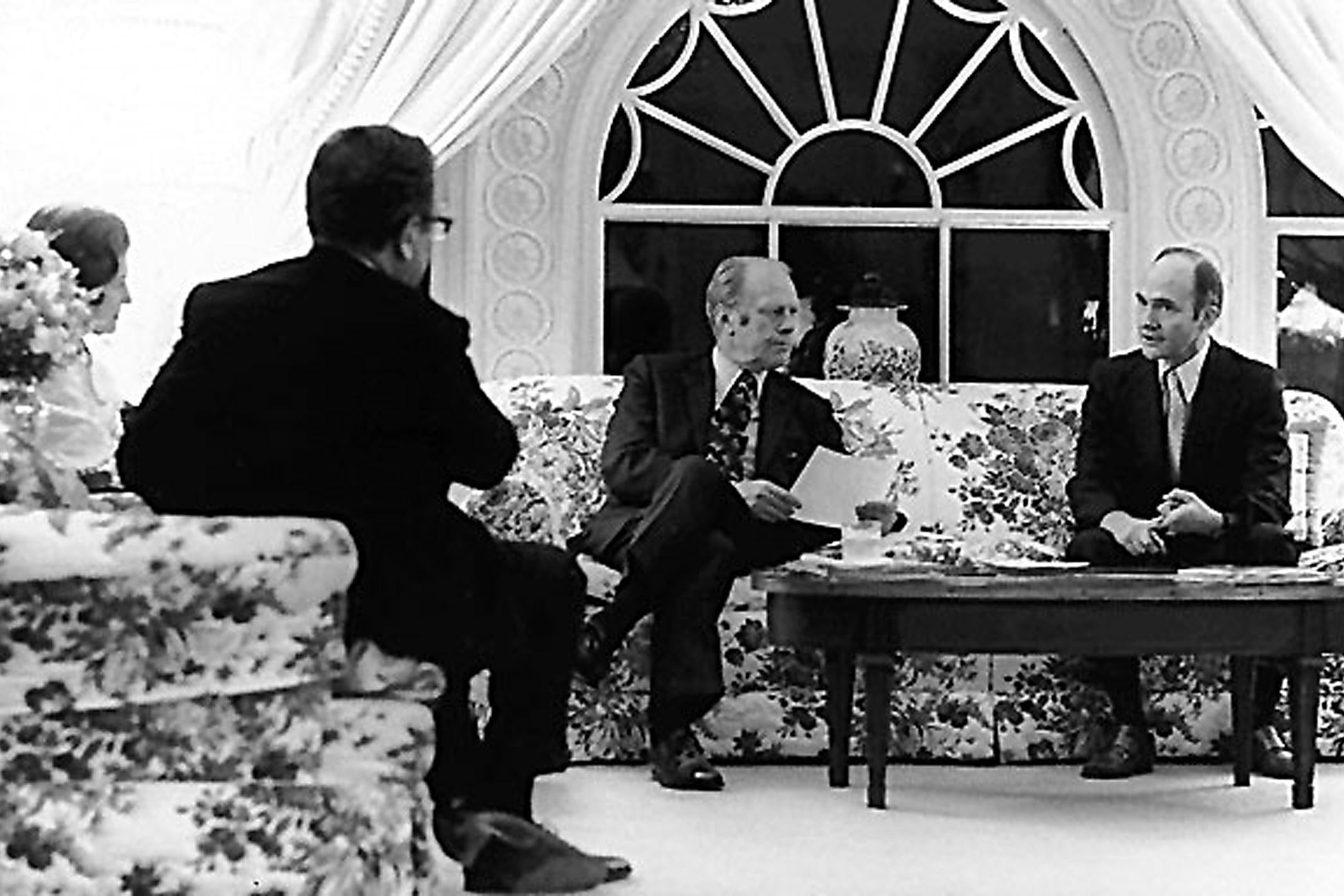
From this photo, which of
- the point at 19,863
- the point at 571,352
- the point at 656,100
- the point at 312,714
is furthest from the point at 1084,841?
the point at 656,100

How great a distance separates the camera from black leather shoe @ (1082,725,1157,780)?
4.71m

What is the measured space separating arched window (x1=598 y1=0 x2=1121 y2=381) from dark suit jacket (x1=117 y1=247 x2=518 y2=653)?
3222 mm

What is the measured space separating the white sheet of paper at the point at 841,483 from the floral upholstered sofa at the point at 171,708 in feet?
6.48

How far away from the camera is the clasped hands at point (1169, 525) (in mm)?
4562

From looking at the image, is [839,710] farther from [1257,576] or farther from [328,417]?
[328,417]

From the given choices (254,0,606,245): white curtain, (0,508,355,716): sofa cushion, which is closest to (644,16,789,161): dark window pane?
(254,0,606,245): white curtain

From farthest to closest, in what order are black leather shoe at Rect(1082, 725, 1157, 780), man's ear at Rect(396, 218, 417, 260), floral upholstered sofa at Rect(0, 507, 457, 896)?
black leather shoe at Rect(1082, 725, 1157, 780)
man's ear at Rect(396, 218, 417, 260)
floral upholstered sofa at Rect(0, 507, 457, 896)

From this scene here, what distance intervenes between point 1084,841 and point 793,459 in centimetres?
127

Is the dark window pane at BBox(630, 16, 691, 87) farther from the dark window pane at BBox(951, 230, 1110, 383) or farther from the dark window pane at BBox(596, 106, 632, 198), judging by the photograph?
the dark window pane at BBox(951, 230, 1110, 383)

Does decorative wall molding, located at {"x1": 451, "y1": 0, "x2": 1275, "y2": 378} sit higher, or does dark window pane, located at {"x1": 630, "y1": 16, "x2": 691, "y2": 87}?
dark window pane, located at {"x1": 630, "y1": 16, "x2": 691, "y2": 87}

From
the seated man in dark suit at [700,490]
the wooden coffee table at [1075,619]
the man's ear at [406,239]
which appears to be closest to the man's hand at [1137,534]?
A: the wooden coffee table at [1075,619]

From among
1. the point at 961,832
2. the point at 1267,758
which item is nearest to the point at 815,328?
the point at 1267,758

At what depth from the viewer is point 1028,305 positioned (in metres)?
6.25

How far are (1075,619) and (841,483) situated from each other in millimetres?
635
